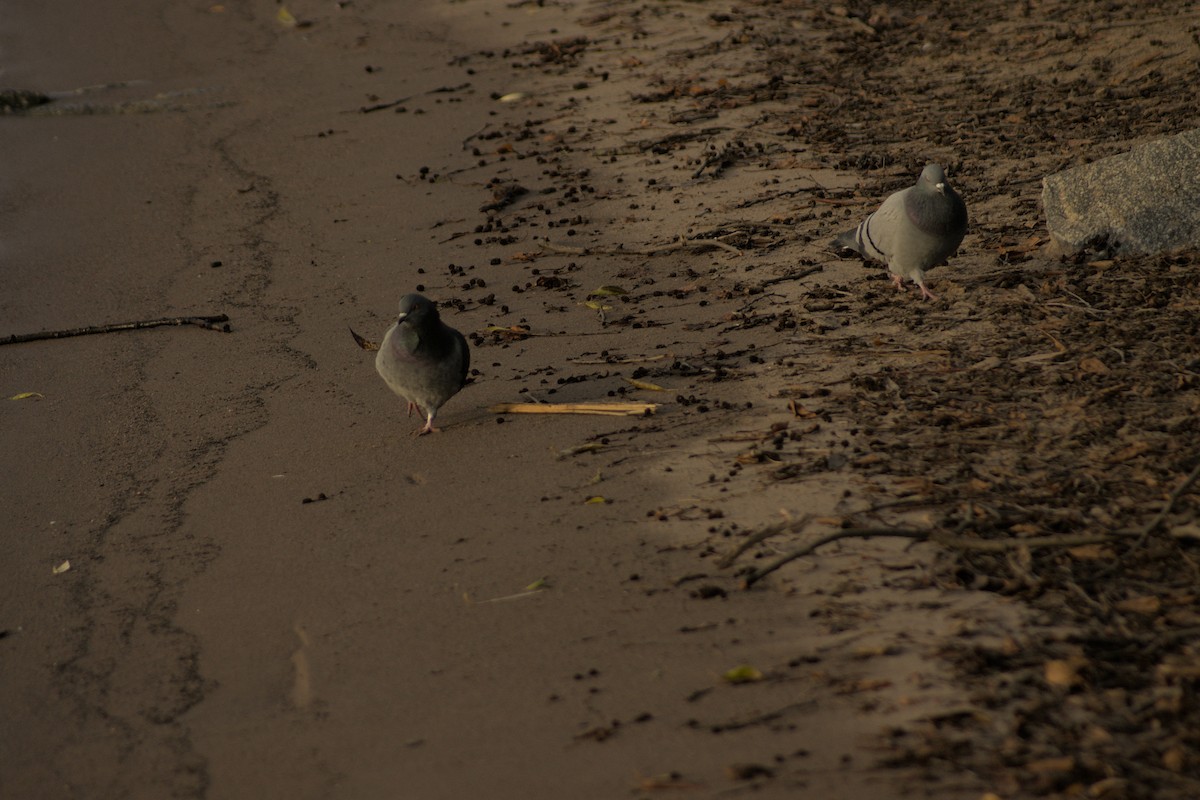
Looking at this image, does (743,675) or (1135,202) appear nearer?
(743,675)

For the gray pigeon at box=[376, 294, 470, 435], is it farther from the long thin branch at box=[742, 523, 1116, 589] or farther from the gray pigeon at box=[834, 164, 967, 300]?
the gray pigeon at box=[834, 164, 967, 300]

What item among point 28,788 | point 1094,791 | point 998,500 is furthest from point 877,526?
point 28,788

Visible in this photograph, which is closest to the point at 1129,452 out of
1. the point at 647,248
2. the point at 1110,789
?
the point at 1110,789

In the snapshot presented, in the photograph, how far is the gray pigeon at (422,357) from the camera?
15.4 feet

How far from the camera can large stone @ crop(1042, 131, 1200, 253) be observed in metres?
5.29

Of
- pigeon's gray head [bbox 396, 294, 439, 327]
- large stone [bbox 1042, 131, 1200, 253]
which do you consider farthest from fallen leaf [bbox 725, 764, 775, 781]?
large stone [bbox 1042, 131, 1200, 253]

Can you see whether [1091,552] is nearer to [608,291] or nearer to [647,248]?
[608,291]

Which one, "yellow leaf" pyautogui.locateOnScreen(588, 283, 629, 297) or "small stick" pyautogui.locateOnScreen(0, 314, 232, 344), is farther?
"small stick" pyautogui.locateOnScreen(0, 314, 232, 344)

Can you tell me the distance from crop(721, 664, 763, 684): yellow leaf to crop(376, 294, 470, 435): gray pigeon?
2.15 meters

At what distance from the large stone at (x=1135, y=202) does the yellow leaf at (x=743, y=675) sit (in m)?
3.37

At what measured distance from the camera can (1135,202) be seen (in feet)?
17.6

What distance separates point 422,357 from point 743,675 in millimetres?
2212

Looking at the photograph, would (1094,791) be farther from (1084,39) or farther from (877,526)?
(1084,39)

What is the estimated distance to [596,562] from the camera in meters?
3.74
